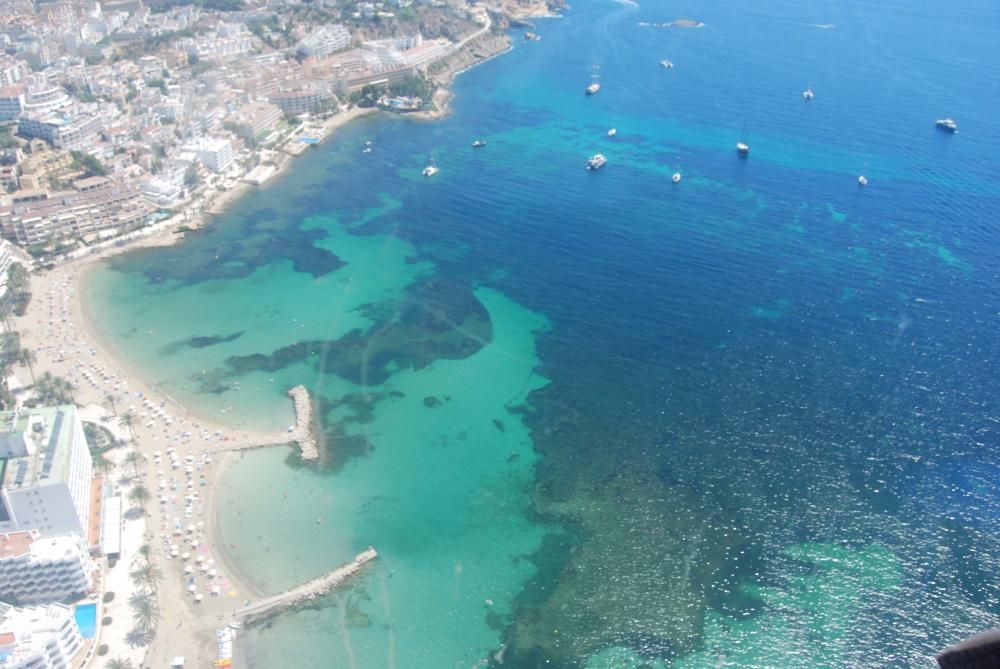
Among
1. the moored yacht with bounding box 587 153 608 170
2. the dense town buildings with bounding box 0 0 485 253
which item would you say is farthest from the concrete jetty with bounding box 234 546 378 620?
the moored yacht with bounding box 587 153 608 170

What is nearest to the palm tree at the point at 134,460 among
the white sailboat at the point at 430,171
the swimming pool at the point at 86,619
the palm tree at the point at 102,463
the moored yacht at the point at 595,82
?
the palm tree at the point at 102,463

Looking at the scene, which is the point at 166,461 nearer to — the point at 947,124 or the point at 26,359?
the point at 26,359

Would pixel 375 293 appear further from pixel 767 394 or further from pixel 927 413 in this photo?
pixel 927 413

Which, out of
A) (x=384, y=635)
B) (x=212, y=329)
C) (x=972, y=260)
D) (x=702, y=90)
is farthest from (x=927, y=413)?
(x=702, y=90)

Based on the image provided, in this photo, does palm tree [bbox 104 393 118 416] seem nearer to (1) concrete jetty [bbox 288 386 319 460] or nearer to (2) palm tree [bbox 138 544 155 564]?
(1) concrete jetty [bbox 288 386 319 460]

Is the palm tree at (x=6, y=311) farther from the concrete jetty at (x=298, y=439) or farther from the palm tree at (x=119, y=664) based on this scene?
the palm tree at (x=119, y=664)

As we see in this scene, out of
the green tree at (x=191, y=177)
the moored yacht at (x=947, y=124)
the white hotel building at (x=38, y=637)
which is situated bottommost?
the white hotel building at (x=38, y=637)

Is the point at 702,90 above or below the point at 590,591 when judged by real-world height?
above
